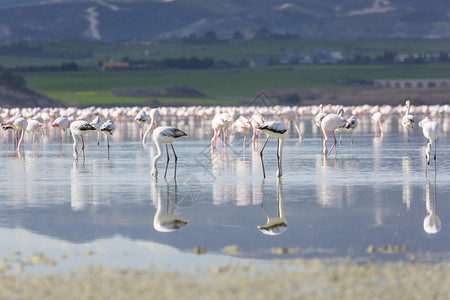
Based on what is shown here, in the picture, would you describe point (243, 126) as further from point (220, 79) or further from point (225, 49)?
point (225, 49)

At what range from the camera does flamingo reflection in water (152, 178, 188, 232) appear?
1291 centimetres

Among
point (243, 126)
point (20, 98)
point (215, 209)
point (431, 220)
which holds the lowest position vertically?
point (431, 220)

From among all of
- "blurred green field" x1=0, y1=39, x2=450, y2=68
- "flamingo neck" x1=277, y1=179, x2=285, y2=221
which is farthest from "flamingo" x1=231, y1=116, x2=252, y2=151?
"blurred green field" x1=0, y1=39, x2=450, y2=68

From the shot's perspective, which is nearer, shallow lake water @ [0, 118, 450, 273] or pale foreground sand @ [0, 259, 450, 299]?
pale foreground sand @ [0, 259, 450, 299]

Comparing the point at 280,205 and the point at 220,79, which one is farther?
the point at 220,79

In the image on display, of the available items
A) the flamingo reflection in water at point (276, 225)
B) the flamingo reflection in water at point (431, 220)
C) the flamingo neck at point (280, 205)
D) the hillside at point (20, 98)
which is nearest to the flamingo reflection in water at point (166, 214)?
the flamingo reflection in water at point (276, 225)

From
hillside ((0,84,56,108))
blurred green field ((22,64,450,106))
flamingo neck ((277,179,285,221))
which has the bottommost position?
flamingo neck ((277,179,285,221))

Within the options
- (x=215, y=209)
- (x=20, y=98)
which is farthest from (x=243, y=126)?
(x=20, y=98)

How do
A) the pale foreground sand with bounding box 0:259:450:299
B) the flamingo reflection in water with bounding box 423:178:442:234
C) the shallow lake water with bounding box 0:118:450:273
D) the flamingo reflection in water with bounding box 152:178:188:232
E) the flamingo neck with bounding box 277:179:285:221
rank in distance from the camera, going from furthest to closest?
the flamingo neck with bounding box 277:179:285:221, the flamingo reflection in water with bounding box 152:178:188:232, the flamingo reflection in water with bounding box 423:178:442:234, the shallow lake water with bounding box 0:118:450:273, the pale foreground sand with bounding box 0:259:450:299

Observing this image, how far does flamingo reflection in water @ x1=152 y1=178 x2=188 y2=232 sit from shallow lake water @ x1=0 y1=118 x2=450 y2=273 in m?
0.03

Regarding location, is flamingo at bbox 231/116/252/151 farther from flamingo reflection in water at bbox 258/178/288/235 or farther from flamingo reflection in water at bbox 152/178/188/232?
flamingo reflection in water at bbox 258/178/288/235

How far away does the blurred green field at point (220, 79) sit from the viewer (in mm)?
108762

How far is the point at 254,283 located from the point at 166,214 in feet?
15.4

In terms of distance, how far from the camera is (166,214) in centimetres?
1400
